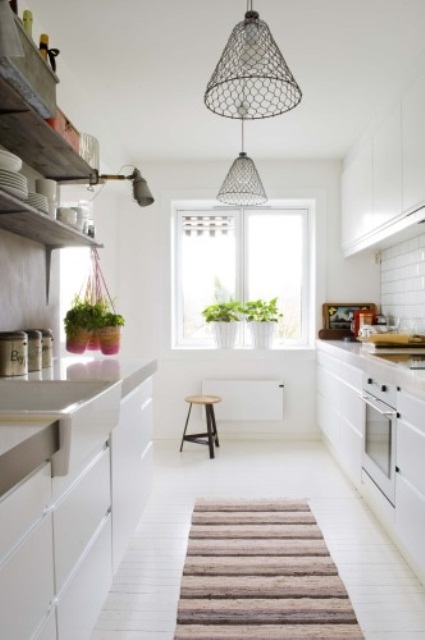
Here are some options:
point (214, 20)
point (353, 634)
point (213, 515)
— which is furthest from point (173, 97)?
point (353, 634)

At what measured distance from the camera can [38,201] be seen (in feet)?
5.64

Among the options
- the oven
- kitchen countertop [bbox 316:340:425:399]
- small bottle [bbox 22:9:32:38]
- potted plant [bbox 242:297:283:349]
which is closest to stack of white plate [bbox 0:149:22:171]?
small bottle [bbox 22:9:32:38]

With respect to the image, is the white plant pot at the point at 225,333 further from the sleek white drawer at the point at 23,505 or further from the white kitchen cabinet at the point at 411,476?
the sleek white drawer at the point at 23,505

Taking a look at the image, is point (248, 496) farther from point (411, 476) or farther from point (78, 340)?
point (78, 340)

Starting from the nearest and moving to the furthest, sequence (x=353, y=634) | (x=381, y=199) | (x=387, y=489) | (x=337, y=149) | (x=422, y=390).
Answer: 1. (x=353, y=634)
2. (x=422, y=390)
3. (x=387, y=489)
4. (x=381, y=199)
5. (x=337, y=149)

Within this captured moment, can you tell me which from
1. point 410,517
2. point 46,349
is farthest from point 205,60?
point 410,517

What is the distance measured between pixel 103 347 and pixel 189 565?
1.14 metres

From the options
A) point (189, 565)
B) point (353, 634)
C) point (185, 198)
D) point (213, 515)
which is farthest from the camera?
point (185, 198)

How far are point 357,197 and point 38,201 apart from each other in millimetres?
2562

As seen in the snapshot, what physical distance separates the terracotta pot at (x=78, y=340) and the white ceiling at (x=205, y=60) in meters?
1.37

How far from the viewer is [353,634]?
163 cm

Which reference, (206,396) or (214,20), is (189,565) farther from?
(214,20)

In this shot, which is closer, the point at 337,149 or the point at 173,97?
the point at 173,97

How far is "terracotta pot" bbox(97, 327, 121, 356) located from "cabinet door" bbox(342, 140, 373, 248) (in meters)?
1.90
